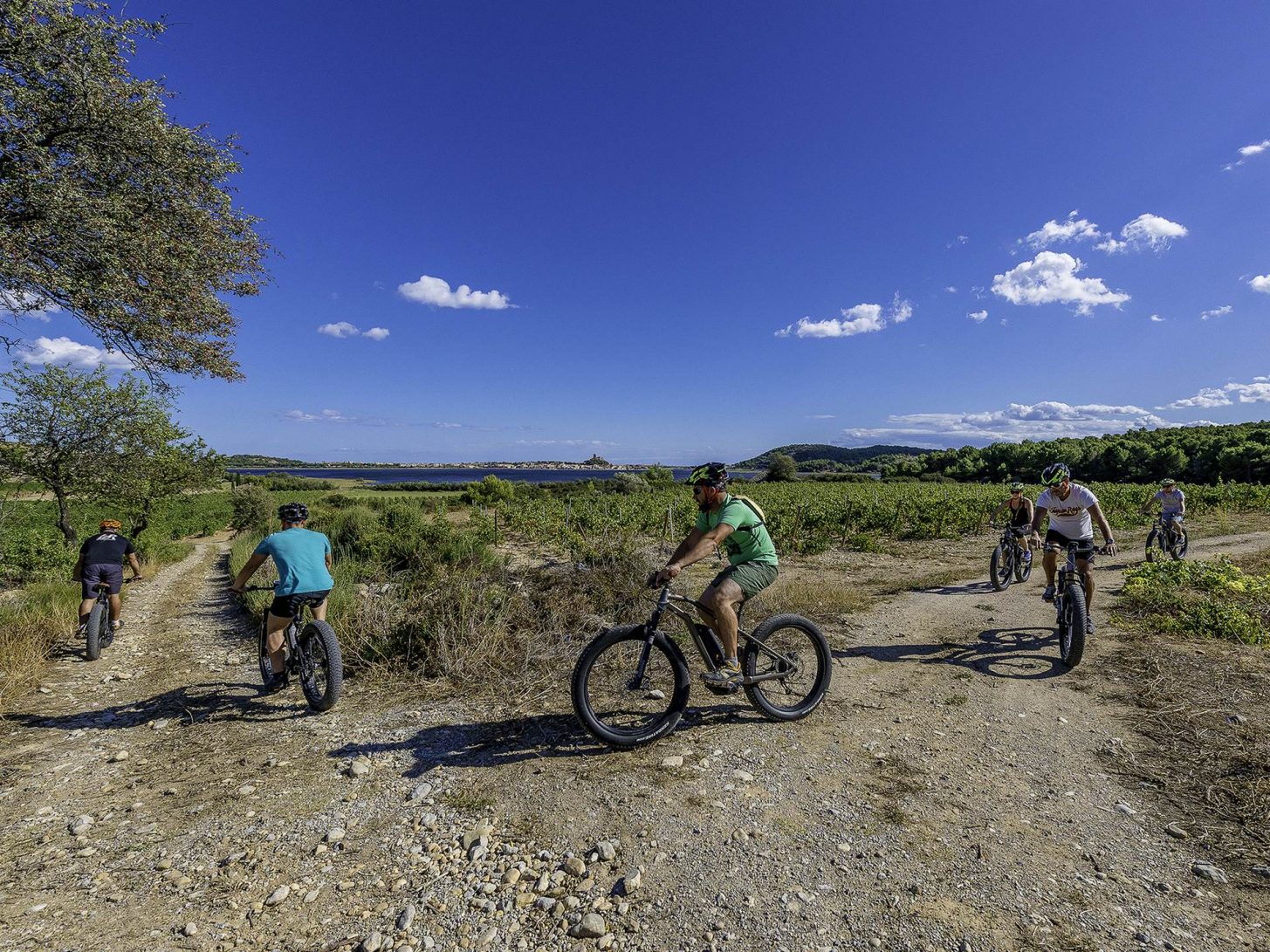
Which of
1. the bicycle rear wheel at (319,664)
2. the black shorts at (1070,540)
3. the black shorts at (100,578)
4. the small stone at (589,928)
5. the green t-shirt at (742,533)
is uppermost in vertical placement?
the green t-shirt at (742,533)

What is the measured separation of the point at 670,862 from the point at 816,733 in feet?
6.72

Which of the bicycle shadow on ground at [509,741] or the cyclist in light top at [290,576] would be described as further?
the cyclist in light top at [290,576]

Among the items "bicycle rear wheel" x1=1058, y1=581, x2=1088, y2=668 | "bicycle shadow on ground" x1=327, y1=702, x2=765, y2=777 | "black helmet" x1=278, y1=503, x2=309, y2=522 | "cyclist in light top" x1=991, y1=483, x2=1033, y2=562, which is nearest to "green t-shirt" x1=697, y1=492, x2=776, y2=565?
"bicycle shadow on ground" x1=327, y1=702, x2=765, y2=777

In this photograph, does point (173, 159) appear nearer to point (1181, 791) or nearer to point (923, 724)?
point (923, 724)

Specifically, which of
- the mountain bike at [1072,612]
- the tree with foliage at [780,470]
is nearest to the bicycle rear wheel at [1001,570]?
the mountain bike at [1072,612]

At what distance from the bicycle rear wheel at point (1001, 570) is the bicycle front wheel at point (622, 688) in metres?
8.73

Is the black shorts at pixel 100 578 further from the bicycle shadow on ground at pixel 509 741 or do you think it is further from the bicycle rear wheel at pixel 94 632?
the bicycle shadow on ground at pixel 509 741

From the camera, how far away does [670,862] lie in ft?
9.71

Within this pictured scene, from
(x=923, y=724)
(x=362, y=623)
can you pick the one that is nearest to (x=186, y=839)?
(x=362, y=623)

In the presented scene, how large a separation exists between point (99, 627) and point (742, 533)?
9375 mm

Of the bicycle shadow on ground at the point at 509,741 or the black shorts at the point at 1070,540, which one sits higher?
the black shorts at the point at 1070,540

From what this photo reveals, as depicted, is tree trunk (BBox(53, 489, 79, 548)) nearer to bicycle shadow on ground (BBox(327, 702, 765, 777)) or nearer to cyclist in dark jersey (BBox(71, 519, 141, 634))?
cyclist in dark jersey (BBox(71, 519, 141, 634))

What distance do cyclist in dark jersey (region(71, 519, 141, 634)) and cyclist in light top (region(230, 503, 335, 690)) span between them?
463 cm

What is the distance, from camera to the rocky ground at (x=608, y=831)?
255 cm
